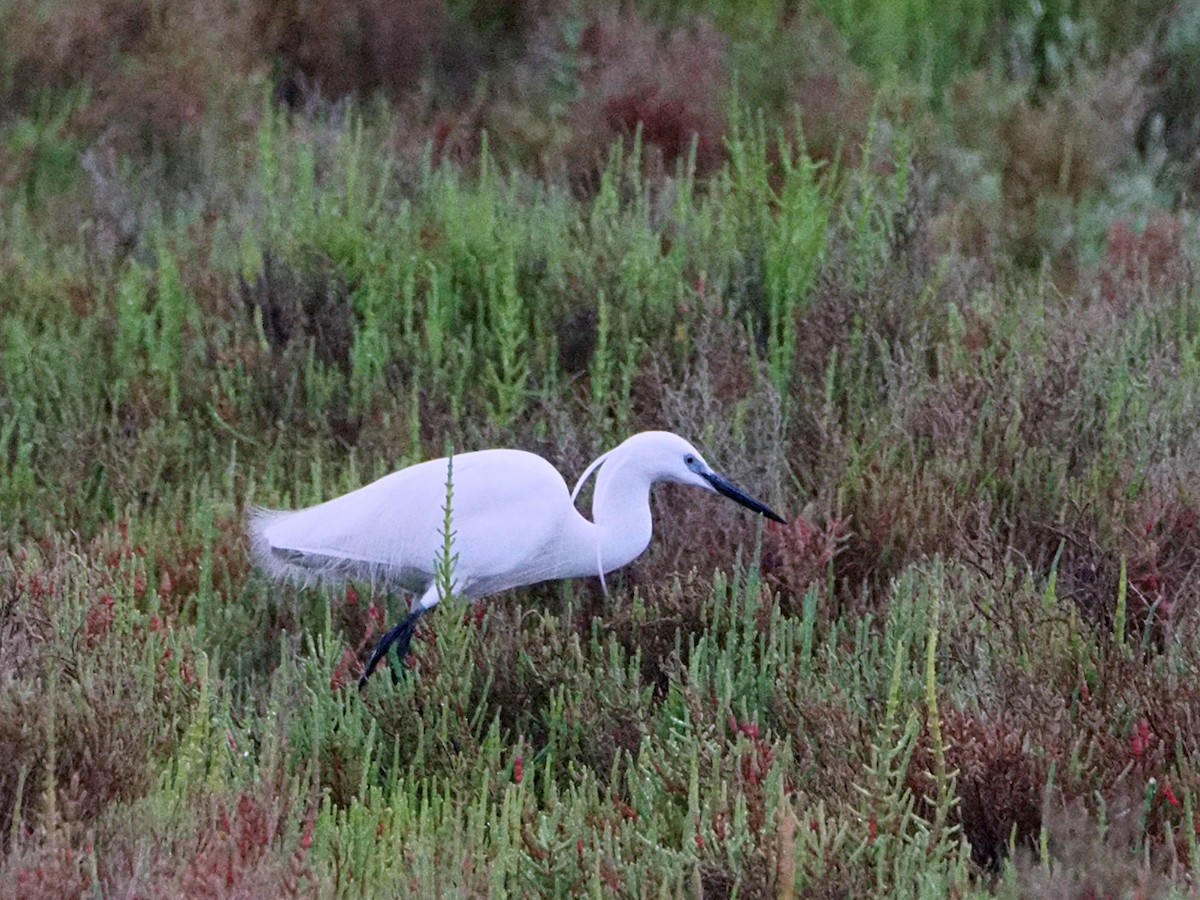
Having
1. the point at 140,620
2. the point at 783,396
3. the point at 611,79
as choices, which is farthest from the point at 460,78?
the point at 140,620

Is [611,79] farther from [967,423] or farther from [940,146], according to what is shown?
[967,423]

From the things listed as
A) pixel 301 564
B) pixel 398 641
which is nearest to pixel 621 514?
pixel 398 641

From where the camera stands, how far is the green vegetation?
2.51 metres

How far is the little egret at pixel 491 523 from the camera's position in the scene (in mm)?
3357

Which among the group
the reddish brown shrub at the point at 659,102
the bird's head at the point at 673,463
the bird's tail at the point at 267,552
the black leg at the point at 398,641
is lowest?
the black leg at the point at 398,641

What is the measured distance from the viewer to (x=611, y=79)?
21.5 feet

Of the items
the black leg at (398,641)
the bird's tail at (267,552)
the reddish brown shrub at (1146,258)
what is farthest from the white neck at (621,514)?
the reddish brown shrub at (1146,258)

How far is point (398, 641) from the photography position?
11.2 ft

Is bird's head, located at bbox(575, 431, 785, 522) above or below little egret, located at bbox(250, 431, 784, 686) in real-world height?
above

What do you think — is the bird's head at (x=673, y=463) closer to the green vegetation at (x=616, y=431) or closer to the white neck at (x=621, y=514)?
the white neck at (x=621, y=514)

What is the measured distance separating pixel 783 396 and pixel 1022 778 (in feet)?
6.02

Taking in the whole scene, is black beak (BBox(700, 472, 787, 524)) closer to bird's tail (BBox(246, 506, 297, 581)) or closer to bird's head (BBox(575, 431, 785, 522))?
bird's head (BBox(575, 431, 785, 522))

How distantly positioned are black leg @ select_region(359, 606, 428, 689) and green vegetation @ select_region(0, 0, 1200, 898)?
49 millimetres

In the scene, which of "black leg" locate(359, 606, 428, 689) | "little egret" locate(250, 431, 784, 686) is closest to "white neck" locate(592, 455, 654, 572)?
"little egret" locate(250, 431, 784, 686)
